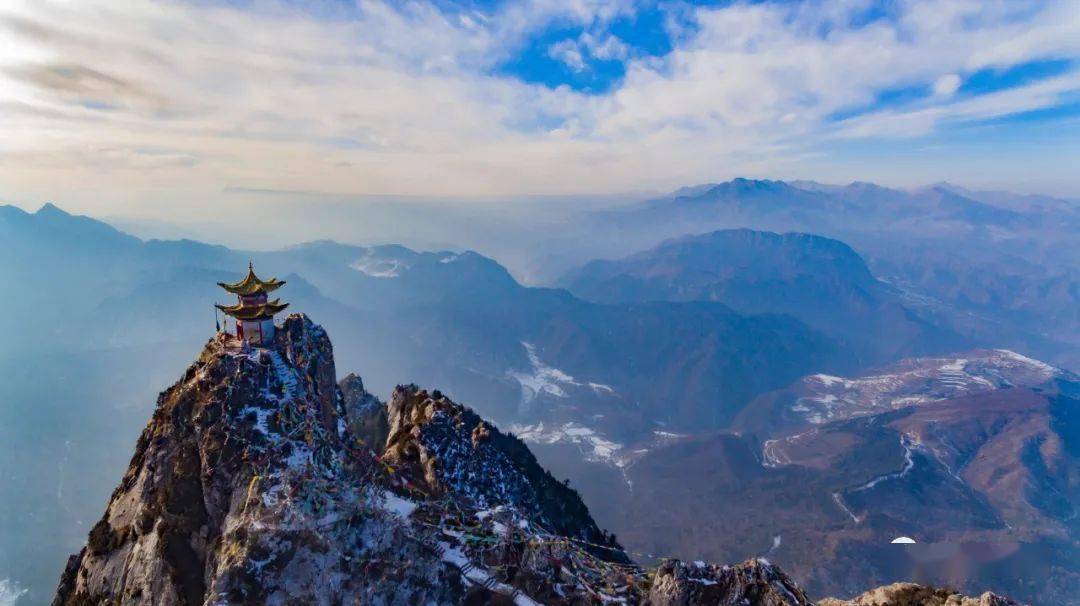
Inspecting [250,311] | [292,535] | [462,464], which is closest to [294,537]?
[292,535]

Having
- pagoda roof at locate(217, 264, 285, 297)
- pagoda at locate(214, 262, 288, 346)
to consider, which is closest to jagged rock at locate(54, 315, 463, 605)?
pagoda at locate(214, 262, 288, 346)

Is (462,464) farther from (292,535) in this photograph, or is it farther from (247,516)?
(247,516)

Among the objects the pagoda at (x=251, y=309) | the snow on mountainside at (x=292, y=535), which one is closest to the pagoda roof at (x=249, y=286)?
the pagoda at (x=251, y=309)

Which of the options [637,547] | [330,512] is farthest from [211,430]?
[637,547]

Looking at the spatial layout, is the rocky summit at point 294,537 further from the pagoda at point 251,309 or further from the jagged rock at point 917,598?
the pagoda at point 251,309

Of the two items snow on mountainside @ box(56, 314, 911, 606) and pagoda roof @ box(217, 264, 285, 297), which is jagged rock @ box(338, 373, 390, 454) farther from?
snow on mountainside @ box(56, 314, 911, 606)

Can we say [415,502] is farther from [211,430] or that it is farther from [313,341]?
[313,341]
